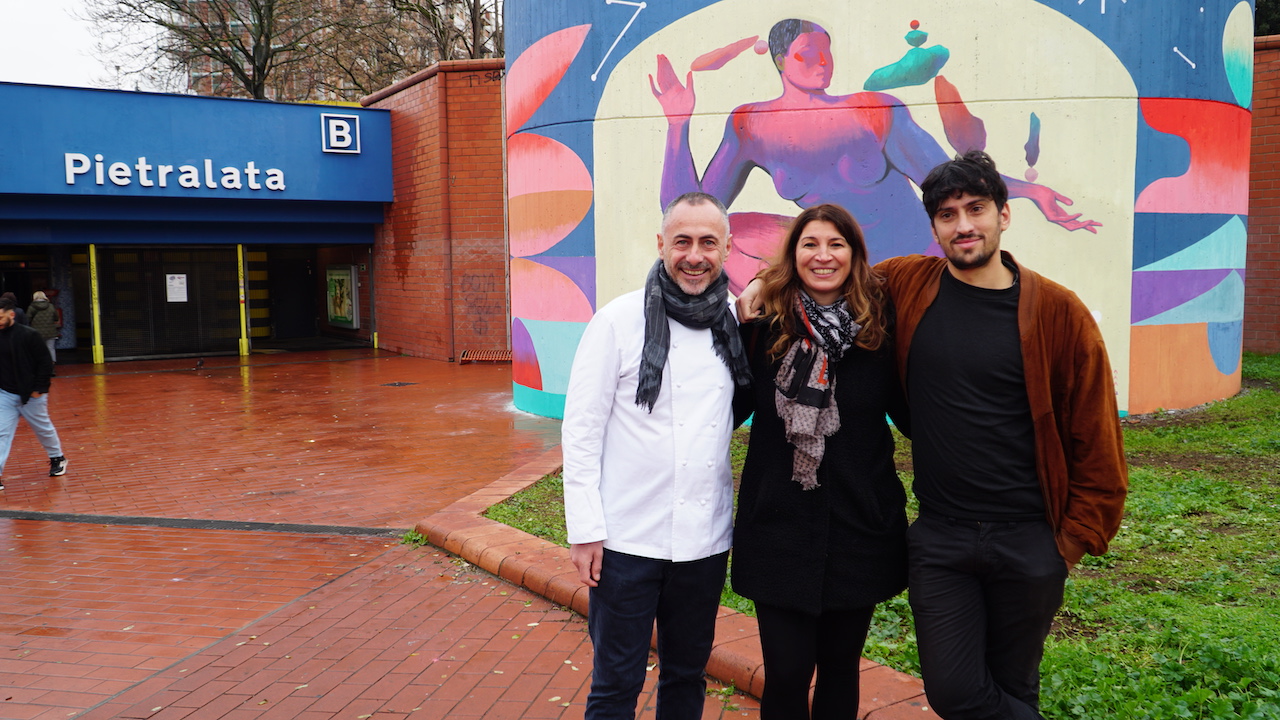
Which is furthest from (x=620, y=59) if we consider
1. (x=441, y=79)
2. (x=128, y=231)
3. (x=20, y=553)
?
(x=128, y=231)

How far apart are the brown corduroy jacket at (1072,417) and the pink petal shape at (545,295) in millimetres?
7698

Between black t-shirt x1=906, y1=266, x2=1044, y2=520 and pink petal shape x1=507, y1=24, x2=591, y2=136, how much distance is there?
26.5 feet

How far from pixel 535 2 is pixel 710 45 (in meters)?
2.27

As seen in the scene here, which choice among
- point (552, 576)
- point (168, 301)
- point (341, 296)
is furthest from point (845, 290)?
point (341, 296)

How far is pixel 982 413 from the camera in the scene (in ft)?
8.46

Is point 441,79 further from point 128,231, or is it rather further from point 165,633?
point 165,633

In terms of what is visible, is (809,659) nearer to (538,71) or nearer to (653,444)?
(653,444)

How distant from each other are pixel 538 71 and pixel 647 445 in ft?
27.6

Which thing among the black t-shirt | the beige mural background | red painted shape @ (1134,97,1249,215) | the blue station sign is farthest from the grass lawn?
the blue station sign

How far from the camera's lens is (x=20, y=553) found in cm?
619

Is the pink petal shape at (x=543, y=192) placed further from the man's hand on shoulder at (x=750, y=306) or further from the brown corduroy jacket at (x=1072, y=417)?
the brown corduroy jacket at (x=1072, y=417)

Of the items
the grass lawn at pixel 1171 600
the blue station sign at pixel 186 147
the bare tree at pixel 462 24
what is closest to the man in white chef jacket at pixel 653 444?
the grass lawn at pixel 1171 600

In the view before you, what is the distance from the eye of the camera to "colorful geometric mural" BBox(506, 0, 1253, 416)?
29.0 ft

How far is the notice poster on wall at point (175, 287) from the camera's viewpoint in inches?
790
